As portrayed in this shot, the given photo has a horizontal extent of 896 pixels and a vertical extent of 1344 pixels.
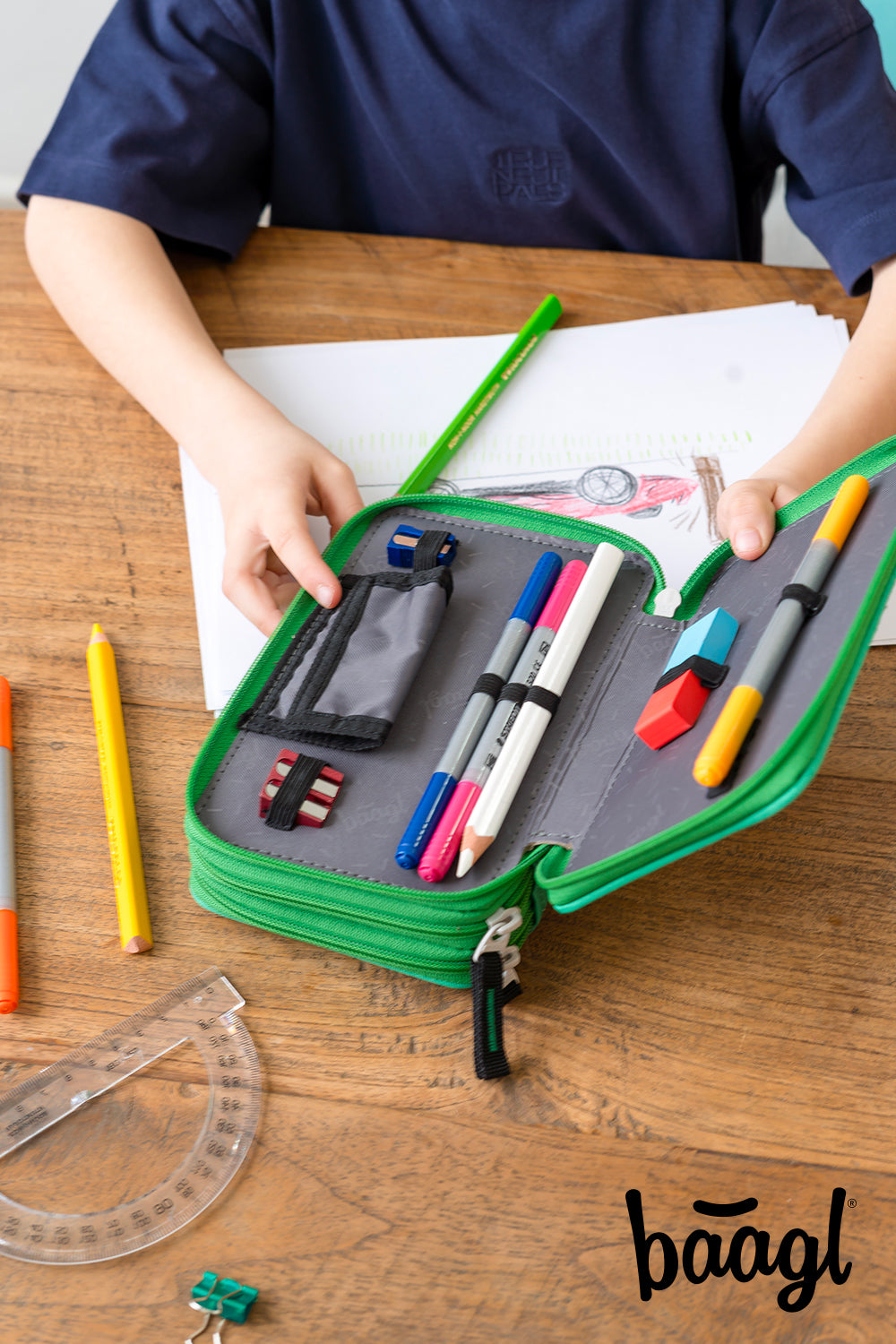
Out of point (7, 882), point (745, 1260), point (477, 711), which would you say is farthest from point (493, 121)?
point (745, 1260)

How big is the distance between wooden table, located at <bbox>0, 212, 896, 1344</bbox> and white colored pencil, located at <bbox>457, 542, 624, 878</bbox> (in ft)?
0.24

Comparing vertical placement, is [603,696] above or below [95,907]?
above

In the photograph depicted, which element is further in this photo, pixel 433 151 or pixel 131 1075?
pixel 433 151

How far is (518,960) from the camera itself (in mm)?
452

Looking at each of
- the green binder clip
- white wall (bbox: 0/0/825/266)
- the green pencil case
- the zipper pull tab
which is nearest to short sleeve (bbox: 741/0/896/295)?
the green pencil case

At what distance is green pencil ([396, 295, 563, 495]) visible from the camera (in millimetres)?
646

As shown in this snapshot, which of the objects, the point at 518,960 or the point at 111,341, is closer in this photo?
the point at 518,960

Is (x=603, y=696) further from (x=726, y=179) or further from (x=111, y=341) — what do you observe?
(x=726, y=179)

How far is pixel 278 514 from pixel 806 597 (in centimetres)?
30

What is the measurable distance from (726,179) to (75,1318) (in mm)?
887

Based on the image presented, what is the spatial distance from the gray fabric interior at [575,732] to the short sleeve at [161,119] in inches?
16.1

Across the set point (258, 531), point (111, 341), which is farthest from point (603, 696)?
point (111, 341)

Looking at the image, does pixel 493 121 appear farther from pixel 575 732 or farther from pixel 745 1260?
pixel 745 1260

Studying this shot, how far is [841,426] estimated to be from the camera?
623mm
